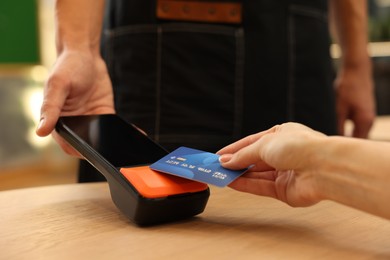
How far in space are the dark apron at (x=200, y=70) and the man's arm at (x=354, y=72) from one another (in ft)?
0.84

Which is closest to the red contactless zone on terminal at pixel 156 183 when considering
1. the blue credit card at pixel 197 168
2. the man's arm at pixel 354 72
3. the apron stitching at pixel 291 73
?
the blue credit card at pixel 197 168

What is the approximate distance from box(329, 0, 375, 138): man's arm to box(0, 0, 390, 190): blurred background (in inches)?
68.3

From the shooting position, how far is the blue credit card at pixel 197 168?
20.9 inches

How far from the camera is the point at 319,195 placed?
50 cm

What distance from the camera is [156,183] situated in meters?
0.54

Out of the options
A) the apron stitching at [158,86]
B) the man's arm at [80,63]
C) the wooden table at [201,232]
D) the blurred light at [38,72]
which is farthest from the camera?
the blurred light at [38,72]

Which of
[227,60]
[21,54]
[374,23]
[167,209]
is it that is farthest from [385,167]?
[374,23]

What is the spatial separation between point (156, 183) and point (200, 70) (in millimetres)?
488

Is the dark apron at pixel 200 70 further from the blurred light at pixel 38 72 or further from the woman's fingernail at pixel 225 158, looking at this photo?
the blurred light at pixel 38 72

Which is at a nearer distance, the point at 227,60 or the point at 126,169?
the point at 126,169

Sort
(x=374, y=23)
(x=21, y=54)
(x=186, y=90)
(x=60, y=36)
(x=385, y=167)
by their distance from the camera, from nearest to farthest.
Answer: (x=385, y=167)
(x=60, y=36)
(x=186, y=90)
(x=21, y=54)
(x=374, y=23)

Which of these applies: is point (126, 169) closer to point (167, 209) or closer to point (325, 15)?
point (167, 209)

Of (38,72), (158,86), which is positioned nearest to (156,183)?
(158,86)

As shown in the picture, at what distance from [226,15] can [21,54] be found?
2.29 meters
